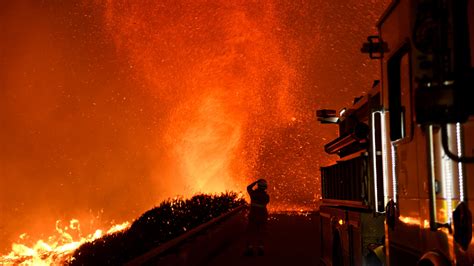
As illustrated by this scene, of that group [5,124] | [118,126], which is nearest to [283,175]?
[118,126]

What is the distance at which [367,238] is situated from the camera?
530cm

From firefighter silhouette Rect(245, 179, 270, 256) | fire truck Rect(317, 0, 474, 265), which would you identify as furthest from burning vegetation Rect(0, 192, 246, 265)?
fire truck Rect(317, 0, 474, 265)

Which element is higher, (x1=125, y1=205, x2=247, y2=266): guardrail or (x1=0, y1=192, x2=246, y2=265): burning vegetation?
(x1=125, y1=205, x2=247, y2=266): guardrail

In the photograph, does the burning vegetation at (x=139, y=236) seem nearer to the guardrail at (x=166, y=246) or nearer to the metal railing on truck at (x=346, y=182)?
the guardrail at (x=166, y=246)

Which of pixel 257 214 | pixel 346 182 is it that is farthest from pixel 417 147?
pixel 257 214

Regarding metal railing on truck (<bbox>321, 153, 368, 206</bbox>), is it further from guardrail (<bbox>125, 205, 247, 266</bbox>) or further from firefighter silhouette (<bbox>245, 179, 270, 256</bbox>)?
firefighter silhouette (<bbox>245, 179, 270, 256</bbox>)

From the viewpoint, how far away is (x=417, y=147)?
3682mm

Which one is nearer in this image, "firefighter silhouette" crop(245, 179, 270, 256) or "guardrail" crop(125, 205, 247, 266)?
"guardrail" crop(125, 205, 247, 266)

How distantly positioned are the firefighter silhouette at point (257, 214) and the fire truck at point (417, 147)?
5913 mm

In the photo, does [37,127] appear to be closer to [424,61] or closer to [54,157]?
[54,157]

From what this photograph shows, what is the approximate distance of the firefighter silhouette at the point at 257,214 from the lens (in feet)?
39.8

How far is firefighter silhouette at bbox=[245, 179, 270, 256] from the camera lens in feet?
39.8

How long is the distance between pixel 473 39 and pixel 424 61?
0.31 metres

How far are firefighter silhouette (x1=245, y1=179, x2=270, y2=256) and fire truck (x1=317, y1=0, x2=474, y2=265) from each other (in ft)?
19.4
